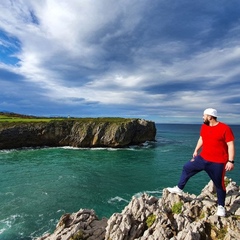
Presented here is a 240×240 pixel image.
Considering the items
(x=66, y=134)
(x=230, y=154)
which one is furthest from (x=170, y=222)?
(x=66, y=134)

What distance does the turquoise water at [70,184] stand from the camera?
24125 mm

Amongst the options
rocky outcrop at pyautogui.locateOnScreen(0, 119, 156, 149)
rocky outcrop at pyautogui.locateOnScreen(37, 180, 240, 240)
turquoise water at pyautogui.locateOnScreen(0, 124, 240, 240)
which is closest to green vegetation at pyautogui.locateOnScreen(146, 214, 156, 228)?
rocky outcrop at pyautogui.locateOnScreen(37, 180, 240, 240)

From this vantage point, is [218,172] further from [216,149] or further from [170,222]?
[170,222]

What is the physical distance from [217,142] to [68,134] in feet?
244

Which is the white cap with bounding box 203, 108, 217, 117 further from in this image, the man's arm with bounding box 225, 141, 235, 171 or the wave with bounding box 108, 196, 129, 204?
the wave with bounding box 108, 196, 129, 204

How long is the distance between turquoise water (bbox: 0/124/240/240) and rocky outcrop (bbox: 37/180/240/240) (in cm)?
1077

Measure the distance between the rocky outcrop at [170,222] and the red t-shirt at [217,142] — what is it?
3.32m

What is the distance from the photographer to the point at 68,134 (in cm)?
8019

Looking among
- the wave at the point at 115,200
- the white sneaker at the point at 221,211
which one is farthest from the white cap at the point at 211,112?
the wave at the point at 115,200

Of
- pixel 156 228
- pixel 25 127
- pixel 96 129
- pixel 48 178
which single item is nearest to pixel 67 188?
pixel 48 178

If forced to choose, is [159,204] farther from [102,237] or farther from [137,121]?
[137,121]

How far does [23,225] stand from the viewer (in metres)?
22.4

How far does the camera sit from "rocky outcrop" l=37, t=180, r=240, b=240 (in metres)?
10.5

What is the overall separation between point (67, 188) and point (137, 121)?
56.1 metres
